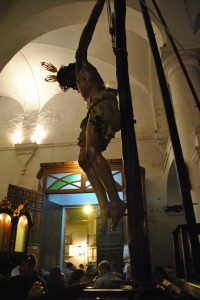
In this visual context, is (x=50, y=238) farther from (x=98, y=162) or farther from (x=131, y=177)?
(x=131, y=177)

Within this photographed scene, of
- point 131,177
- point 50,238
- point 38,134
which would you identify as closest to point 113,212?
point 131,177

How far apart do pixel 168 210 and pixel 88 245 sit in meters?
7.01

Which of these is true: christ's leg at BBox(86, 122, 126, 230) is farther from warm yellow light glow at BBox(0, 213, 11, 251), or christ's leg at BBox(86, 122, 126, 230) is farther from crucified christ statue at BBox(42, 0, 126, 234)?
warm yellow light glow at BBox(0, 213, 11, 251)

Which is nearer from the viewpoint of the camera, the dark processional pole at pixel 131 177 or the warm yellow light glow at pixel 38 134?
the dark processional pole at pixel 131 177

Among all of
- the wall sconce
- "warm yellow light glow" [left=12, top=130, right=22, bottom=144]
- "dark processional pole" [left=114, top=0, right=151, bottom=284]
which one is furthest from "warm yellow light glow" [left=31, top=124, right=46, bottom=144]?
"dark processional pole" [left=114, top=0, right=151, bottom=284]

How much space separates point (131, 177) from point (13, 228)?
7.80ft

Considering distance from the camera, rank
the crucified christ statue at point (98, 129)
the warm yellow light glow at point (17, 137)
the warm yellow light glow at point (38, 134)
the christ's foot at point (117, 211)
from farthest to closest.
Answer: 1. the warm yellow light glow at point (17, 137)
2. the warm yellow light glow at point (38, 134)
3. the crucified christ statue at point (98, 129)
4. the christ's foot at point (117, 211)

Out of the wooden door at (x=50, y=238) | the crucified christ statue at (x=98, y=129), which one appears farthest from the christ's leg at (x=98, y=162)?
the wooden door at (x=50, y=238)

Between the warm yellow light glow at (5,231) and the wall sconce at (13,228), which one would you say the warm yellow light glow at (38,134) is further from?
the warm yellow light glow at (5,231)

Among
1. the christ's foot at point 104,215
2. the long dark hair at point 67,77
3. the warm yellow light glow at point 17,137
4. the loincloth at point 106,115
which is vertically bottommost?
the christ's foot at point 104,215

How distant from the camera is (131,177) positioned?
1263mm

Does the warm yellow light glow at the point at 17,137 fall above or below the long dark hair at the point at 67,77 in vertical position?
above

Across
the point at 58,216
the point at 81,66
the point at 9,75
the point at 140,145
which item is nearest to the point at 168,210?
the point at 140,145

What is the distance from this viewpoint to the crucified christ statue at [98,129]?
4.87 feet
